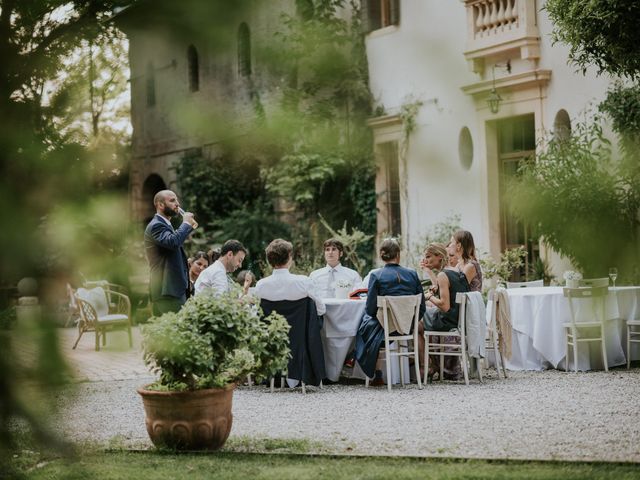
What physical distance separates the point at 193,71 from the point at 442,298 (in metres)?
7.88

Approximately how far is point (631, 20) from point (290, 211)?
7.33 meters

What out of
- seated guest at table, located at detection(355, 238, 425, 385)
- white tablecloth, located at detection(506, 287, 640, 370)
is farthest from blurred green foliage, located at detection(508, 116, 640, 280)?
seated guest at table, located at detection(355, 238, 425, 385)

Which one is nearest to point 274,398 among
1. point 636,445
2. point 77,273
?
point 636,445

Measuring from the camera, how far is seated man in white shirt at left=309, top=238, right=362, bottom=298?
393 inches

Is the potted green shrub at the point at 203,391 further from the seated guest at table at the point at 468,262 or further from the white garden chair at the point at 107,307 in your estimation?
the white garden chair at the point at 107,307

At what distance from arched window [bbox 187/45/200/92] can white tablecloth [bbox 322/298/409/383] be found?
787 cm

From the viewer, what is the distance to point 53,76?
4.25ft

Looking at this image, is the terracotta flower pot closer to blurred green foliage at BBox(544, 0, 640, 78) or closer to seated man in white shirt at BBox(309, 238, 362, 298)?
seated man in white shirt at BBox(309, 238, 362, 298)

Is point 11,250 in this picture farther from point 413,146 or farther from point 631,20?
point 631,20

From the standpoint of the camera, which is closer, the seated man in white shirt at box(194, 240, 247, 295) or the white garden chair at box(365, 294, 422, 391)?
the white garden chair at box(365, 294, 422, 391)

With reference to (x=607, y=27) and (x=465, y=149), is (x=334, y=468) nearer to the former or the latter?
(x=465, y=149)

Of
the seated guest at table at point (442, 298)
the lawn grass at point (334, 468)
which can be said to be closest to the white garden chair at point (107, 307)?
the lawn grass at point (334, 468)

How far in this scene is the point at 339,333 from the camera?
355 inches

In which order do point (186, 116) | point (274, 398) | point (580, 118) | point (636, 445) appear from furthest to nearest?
point (580, 118), point (274, 398), point (636, 445), point (186, 116)
